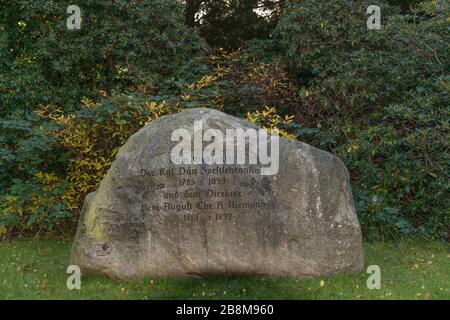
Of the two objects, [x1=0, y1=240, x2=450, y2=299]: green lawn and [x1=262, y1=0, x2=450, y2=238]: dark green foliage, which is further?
[x1=262, y1=0, x2=450, y2=238]: dark green foliage

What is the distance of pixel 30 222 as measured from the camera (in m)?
8.15

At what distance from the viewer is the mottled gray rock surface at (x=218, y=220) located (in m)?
6.20

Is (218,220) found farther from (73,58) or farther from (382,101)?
(73,58)

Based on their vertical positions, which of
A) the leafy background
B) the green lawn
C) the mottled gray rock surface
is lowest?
the green lawn

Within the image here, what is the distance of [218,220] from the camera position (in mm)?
6215

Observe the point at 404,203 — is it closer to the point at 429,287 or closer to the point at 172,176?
the point at 429,287

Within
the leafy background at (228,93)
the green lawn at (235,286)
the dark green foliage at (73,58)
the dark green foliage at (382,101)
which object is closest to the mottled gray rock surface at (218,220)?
the green lawn at (235,286)

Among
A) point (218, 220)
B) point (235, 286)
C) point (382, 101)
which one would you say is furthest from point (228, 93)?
point (235, 286)

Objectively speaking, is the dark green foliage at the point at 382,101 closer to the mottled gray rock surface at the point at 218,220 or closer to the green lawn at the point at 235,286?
the green lawn at the point at 235,286

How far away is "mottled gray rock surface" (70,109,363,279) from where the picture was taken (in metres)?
6.20

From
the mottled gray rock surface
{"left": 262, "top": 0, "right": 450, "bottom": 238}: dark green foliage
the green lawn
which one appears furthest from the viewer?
{"left": 262, "top": 0, "right": 450, "bottom": 238}: dark green foliage

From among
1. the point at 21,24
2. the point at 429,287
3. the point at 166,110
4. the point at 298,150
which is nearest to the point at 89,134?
the point at 166,110

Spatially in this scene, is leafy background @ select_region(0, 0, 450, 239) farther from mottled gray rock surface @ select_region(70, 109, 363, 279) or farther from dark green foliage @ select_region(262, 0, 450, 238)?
mottled gray rock surface @ select_region(70, 109, 363, 279)

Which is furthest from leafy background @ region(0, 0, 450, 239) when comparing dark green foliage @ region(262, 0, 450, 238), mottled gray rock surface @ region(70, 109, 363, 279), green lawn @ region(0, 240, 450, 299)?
mottled gray rock surface @ region(70, 109, 363, 279)
